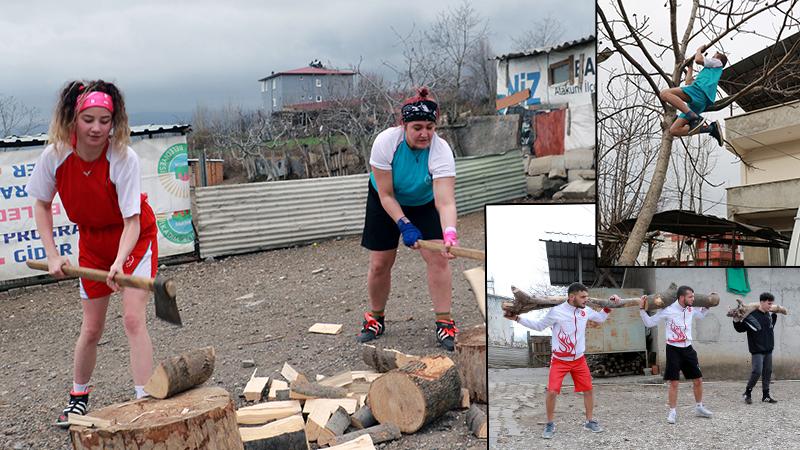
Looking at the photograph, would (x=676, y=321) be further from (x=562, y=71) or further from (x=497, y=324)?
(x=562, y=71)

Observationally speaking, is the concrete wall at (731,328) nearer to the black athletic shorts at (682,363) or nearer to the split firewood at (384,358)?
the black athletic shorts at (682,363)

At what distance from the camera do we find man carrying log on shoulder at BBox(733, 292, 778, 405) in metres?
1.60

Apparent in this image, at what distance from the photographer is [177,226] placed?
32.3 ft

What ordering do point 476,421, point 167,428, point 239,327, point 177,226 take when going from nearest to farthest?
point 167,428
point 476,421
point 239,327
point 177,226

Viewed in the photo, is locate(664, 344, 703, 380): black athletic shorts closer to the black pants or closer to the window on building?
the black pants

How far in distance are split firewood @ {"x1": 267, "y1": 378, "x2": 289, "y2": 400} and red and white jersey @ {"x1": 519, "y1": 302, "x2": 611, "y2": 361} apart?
280 cm

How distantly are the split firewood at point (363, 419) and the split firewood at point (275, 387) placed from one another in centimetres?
57

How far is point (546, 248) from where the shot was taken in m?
1.73

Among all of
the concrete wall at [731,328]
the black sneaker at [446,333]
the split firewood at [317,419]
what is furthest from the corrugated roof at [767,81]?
the black sneaker at [446,333]

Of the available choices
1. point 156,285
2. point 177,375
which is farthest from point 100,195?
point 177,375

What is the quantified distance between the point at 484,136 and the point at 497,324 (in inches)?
627

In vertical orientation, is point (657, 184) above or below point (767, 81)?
below

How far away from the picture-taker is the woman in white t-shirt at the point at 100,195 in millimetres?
3494

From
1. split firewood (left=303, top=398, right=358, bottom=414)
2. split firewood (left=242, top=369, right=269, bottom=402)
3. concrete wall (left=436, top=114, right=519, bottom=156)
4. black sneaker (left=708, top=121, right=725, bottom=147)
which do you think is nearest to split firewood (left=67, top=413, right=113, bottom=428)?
split firewood (left=303, top=398, right=358, bottom=414)
